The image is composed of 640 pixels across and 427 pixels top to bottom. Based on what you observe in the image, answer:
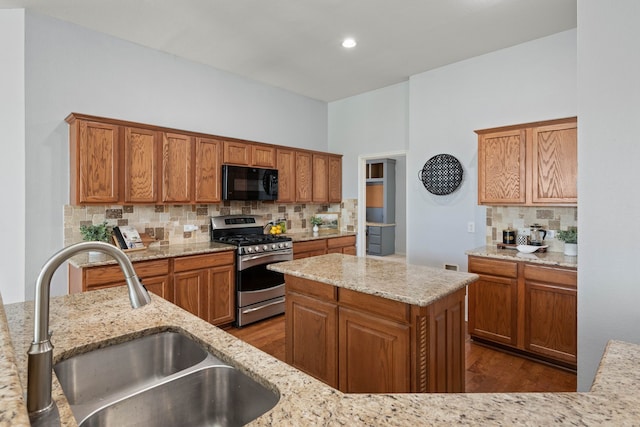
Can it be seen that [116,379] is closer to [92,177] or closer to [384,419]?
[384,419]

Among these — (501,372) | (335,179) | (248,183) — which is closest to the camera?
(501,372)

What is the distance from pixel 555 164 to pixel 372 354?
7.97 ft

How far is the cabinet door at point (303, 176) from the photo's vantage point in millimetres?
4895

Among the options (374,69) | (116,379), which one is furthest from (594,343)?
(374,69)

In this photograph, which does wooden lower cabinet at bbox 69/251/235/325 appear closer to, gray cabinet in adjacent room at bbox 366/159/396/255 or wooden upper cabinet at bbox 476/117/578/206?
wooden upper cabinet at bbox 476/117/578/206

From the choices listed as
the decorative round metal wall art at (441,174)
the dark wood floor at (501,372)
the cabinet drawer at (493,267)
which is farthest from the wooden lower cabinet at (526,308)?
the decorative round metal wall art at (441,174)

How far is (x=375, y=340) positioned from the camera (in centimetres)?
200

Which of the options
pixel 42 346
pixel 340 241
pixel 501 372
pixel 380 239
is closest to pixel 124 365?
pixel 42 346

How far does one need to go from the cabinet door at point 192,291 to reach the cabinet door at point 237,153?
138cm

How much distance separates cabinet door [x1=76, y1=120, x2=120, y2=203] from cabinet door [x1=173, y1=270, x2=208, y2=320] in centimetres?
98

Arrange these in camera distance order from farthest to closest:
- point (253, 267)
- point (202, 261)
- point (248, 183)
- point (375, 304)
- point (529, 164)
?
point (248, 183) → point (253, 267) → point (202, 261) → point (529, 164) → point (375, 304)

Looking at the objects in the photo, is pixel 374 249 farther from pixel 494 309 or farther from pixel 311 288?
pixel 311 288

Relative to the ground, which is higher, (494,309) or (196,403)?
(196,403)

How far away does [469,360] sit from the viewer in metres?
3.01
